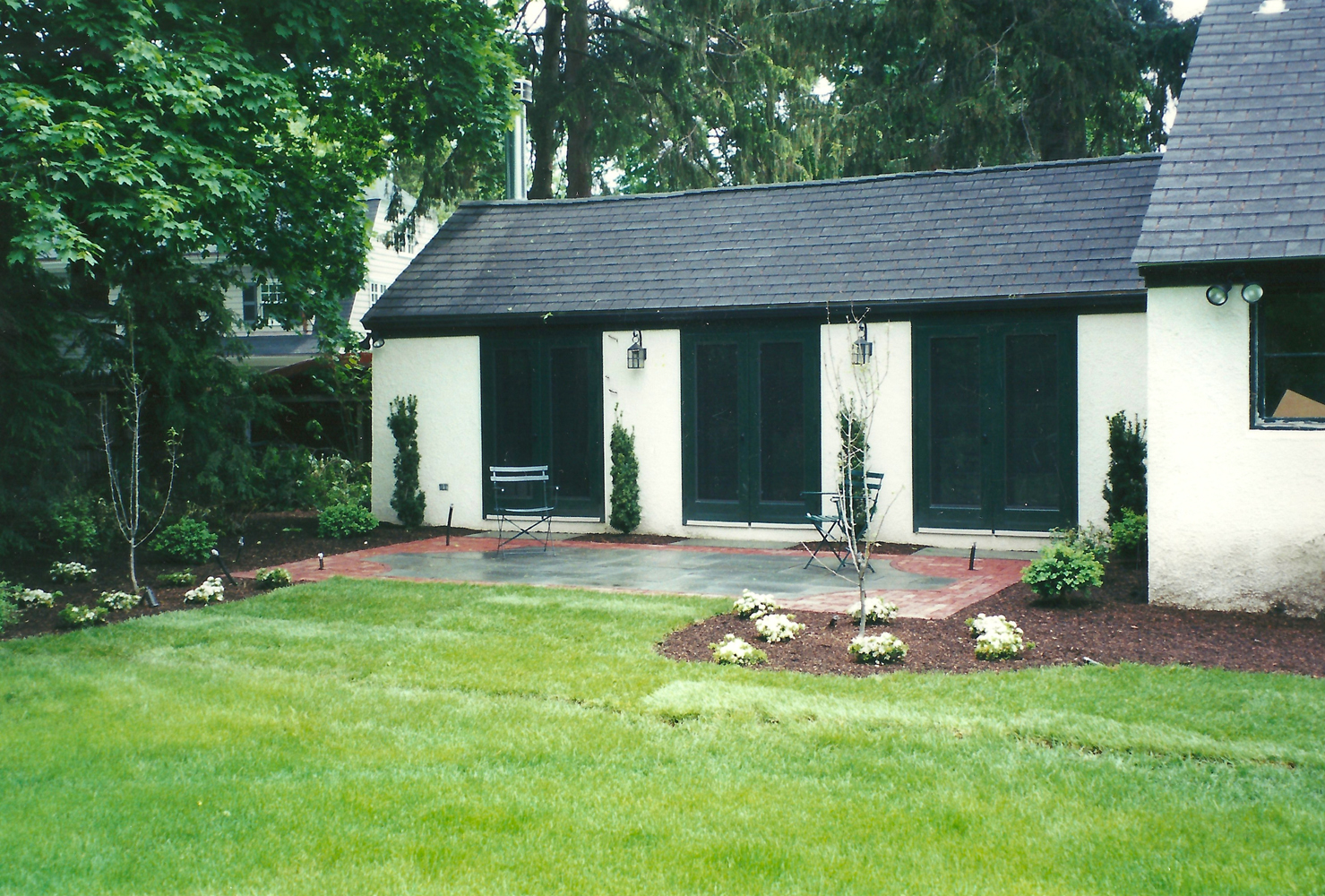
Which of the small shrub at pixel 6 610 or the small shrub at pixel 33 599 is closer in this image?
the small shrub at pixel 6 610

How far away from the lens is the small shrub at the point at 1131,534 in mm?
10305

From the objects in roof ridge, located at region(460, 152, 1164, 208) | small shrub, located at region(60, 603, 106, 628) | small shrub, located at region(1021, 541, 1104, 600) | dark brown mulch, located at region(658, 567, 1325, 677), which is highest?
roof ridge, located at region(460, 152, 1164, 208)

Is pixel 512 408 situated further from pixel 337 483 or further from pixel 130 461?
pixel 130 461

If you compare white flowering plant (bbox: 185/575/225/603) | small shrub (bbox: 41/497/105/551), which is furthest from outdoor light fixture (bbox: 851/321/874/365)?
small shrub (bbox: 41/497/105/551)

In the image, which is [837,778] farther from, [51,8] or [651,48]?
[651,48]

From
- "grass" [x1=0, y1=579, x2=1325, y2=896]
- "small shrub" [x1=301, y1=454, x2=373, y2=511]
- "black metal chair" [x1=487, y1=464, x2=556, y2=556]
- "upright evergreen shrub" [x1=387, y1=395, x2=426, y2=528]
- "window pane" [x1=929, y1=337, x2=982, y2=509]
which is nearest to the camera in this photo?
"grass" [x1=0, y1=579, x2=1325, y2=896]

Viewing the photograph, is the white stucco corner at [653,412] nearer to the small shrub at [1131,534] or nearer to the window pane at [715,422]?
the window pane at [715,422]

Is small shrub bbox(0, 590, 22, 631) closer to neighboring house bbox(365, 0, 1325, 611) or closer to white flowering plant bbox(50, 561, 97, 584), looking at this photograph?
white flowering plant bbox(50, 561, 97, 584)

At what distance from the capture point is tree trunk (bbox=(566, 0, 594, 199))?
22422mm

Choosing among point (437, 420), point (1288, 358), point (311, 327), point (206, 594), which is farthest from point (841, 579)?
point (311, 327)

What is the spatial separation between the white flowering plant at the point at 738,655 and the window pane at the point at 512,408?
767 cm

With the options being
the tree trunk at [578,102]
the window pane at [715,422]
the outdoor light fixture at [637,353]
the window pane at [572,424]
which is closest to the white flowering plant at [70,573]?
the window pane at [572,424]

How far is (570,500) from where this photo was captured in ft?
47.1

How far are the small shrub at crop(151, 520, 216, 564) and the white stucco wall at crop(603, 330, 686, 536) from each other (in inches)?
186
